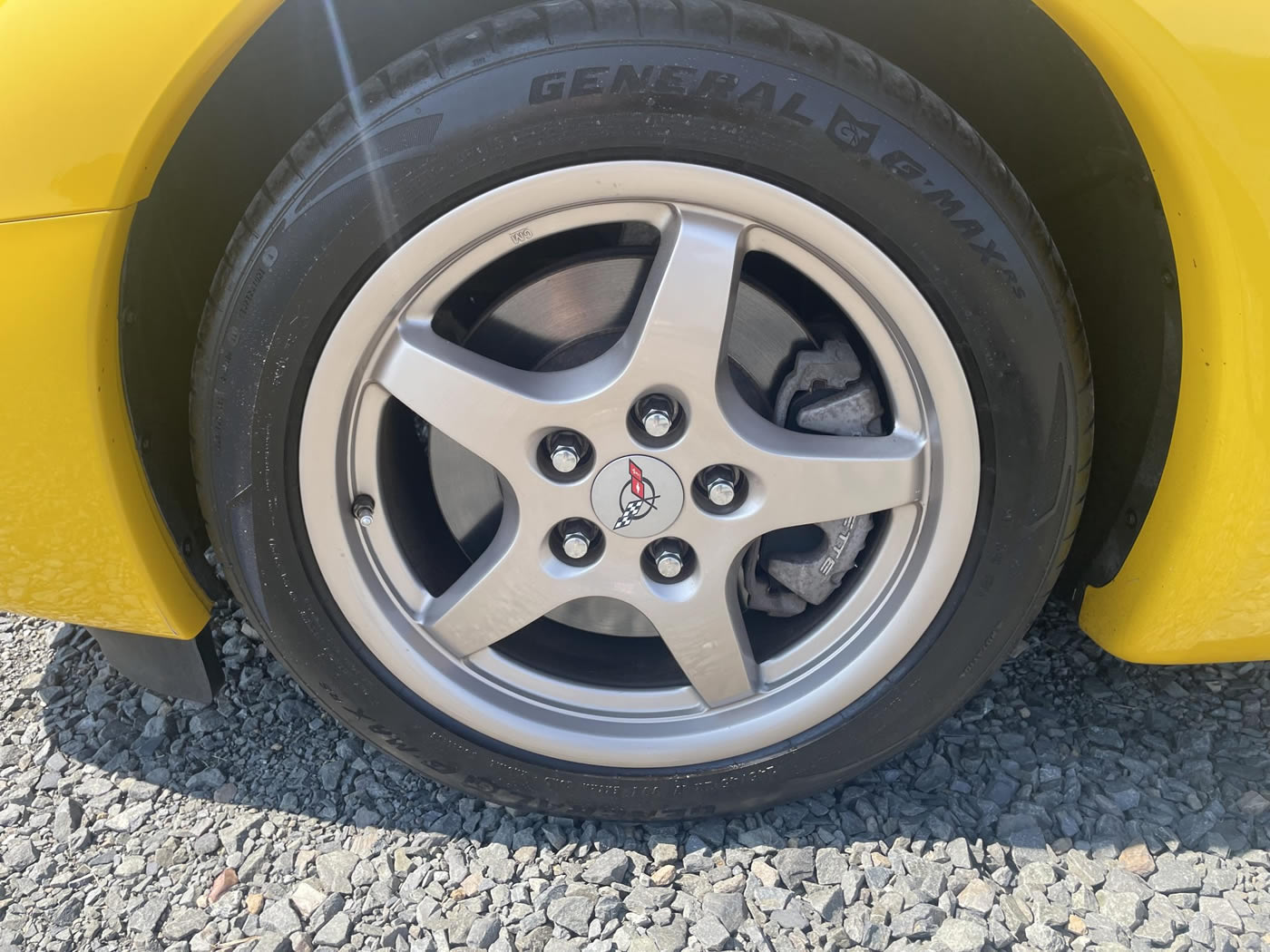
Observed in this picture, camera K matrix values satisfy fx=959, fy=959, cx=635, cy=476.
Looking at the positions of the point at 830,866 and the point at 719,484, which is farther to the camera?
the point at 830,866

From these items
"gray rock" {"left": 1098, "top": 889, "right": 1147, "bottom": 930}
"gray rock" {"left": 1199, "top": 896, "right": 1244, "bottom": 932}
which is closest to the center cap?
"gray rock" {"left": 1098, "top": 889, "right": 1147, "bottom": 930}

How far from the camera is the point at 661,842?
1564 mm

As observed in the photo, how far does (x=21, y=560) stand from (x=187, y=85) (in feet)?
2.34

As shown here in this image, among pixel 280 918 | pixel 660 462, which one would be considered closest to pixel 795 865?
pixel 660 462

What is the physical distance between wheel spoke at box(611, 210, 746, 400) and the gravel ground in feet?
2.57

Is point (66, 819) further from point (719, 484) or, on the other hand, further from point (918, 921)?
point (918, 921)

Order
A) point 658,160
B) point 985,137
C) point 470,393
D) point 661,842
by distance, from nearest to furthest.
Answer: point 658,160
point 470,393
point 985,137
point 661,842

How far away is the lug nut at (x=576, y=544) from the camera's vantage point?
56.0 inches

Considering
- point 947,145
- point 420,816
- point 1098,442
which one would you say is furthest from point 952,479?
point 420,816

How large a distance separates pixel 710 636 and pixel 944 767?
52 cm

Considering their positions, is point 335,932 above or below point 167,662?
below

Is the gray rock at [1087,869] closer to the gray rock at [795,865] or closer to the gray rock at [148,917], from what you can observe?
the gray rock at [795,865]

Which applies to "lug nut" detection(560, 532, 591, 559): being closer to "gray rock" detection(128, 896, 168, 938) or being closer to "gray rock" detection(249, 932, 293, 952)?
"gray rock" detection(249, 932, 293, 952)

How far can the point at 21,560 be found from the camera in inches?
53.8
